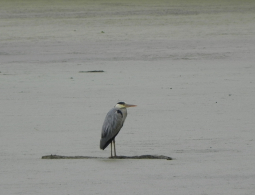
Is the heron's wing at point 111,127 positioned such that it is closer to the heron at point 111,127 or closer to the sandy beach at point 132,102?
the heron at point 111,127

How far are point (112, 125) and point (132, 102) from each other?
13.6 ft

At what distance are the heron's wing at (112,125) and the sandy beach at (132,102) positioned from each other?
1.05ft

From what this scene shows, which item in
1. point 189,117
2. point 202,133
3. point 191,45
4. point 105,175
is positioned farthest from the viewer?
point 191,45

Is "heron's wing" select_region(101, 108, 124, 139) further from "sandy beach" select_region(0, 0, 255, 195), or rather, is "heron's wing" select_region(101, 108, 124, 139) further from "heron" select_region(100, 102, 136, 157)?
"sandy beach" select_region(0, 0, 255, 195)

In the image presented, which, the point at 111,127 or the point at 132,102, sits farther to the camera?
the point at 132,102

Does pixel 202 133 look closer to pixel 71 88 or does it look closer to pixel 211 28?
pixel 71 88

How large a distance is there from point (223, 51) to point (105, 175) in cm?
1324

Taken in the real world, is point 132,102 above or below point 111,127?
above

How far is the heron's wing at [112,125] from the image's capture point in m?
8.70

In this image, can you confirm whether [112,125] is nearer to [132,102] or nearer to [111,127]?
[111,127]

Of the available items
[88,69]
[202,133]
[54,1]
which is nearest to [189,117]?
A: [202,133]

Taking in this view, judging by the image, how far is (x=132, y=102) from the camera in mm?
12875

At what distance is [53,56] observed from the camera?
67.2 feet

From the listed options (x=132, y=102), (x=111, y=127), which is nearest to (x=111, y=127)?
(x=111, y=127)
